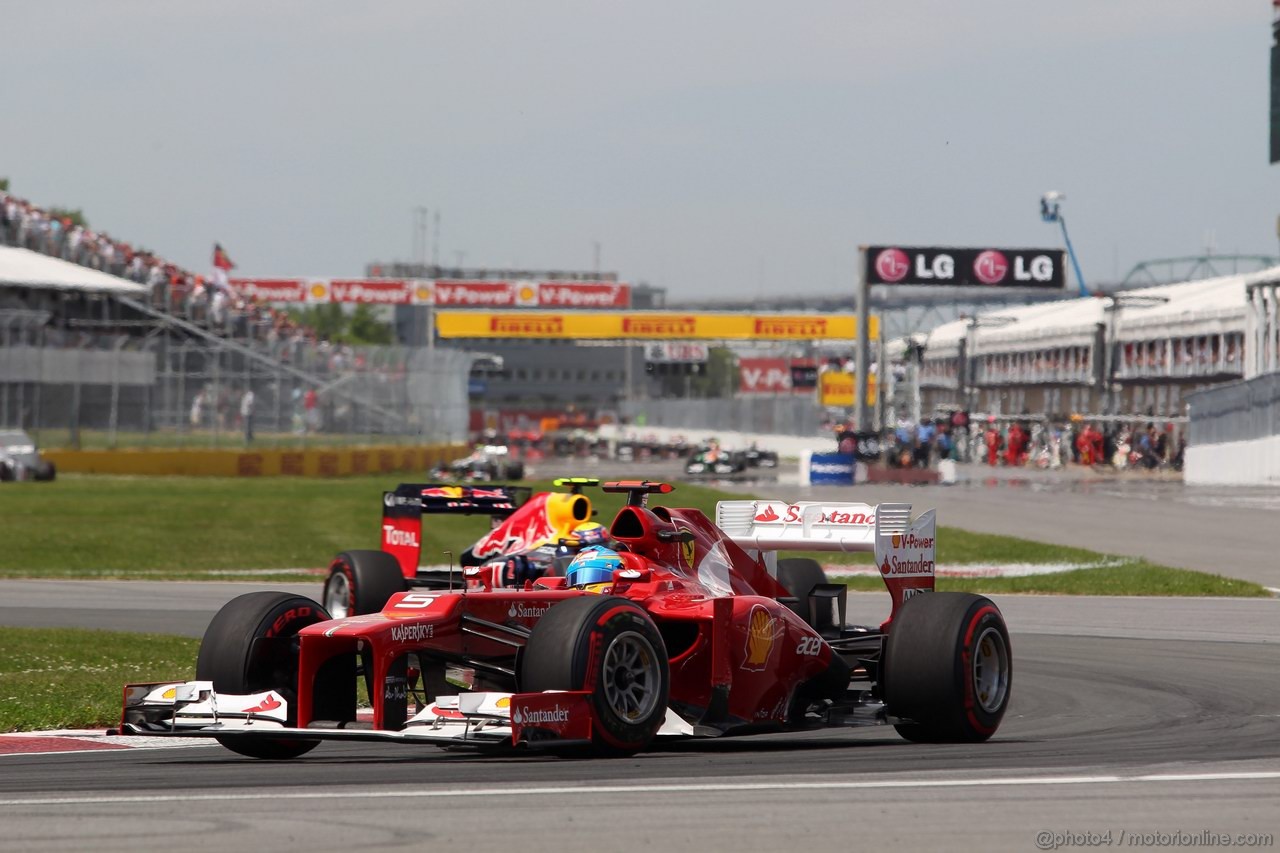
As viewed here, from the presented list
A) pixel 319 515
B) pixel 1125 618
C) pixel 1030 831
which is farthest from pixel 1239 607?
pixel 319 515

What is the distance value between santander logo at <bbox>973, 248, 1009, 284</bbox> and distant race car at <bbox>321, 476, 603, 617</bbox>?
4304 cm

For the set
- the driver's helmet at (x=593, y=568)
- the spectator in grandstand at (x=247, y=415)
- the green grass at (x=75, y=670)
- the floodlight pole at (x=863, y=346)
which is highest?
the floodlight pole at (x=863, y=346)

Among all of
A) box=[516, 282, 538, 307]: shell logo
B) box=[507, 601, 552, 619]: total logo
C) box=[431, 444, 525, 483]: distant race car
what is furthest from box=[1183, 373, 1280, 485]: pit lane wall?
box=[516, 282, 538, 307]: shell logo

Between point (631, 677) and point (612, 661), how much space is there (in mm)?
215

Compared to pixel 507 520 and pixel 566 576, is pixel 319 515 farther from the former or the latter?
pixel 566 576

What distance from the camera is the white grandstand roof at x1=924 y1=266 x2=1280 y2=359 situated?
68.1 meters

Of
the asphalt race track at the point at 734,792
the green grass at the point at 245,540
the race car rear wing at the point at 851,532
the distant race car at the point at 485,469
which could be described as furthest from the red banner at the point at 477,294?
the asphalt race track at the point at 734,792

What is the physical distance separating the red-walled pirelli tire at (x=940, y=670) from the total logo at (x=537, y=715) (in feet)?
7.65

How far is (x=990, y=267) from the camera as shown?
57.3 meters

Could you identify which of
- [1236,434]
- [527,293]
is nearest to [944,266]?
[1236,434]

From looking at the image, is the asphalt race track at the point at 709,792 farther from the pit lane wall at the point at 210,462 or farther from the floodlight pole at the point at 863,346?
the floodlight pole at the point at 863,346

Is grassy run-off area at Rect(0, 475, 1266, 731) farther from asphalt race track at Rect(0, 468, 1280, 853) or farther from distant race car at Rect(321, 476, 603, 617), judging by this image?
asphalt race track at Rect(0, 468, 1280, 853)

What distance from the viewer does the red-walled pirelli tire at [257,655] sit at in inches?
340

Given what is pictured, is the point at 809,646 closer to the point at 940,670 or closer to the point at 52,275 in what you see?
the point at 940,670
